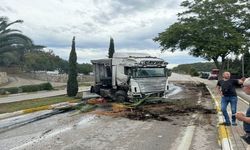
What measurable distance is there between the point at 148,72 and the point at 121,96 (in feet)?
7.02

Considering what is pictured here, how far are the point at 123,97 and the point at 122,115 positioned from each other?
20.4 feet

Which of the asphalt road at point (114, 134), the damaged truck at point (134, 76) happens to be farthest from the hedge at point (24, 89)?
the asphalt road at point (114, 134)

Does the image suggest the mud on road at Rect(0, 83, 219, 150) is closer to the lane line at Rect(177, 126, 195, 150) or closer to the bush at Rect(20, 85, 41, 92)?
the lane line at Rect(177, 126, 195, 150)

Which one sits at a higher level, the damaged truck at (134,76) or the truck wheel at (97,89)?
the damaged truck at (134,76)

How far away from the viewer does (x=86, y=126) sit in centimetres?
1434

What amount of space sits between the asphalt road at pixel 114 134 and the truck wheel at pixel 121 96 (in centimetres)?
698

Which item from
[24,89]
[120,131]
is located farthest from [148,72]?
[24,89]

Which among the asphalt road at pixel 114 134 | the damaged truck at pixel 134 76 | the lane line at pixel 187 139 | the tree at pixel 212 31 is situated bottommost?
the asphalt road at pixel 114 134

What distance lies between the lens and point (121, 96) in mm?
23922

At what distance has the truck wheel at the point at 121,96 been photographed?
2372 cm

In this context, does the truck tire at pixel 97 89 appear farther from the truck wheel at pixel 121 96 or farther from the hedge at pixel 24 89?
the hedge at pixel 24 89

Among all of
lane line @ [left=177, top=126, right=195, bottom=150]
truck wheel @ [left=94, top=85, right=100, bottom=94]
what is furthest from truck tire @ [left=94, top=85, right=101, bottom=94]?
lane line @ [left=177, top=126, right=195, bottom=150]

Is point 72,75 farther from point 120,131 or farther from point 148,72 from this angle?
point 120,131

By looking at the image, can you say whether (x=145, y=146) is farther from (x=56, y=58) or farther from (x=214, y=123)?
(x=56, y=58)
